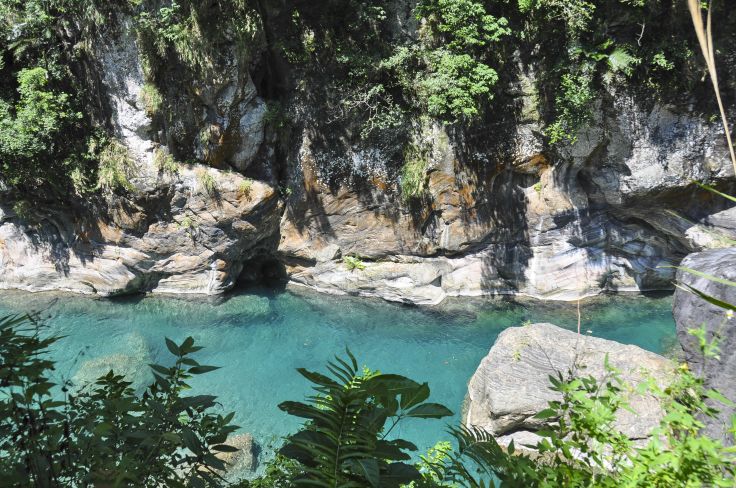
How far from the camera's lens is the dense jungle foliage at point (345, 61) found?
9227 mm

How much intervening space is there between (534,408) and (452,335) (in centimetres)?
376

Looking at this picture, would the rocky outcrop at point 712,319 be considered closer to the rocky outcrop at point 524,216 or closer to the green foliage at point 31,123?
the rocky outcrop at point 524,216

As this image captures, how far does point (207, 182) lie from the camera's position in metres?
11.0

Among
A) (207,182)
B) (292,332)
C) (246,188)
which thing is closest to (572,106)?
(246,188)

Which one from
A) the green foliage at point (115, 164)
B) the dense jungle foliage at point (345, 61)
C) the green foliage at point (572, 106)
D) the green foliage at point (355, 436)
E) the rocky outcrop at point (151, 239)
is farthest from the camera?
the rocky outcrop at point (151, 239)

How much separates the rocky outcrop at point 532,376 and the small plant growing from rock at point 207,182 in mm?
7063

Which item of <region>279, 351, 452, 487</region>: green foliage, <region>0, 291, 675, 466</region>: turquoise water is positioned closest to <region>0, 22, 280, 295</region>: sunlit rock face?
<region>0, 291, 675, 466</region>: turquoise water

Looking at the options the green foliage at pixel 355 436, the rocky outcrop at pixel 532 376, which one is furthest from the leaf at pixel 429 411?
the rocky outcrop at pixel 532 376

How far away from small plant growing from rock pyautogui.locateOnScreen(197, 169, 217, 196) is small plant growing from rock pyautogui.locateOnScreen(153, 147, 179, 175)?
522 mm

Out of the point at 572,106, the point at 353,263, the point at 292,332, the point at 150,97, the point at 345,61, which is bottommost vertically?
the point at 292,332

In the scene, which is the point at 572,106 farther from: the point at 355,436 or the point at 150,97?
the point at 355,436

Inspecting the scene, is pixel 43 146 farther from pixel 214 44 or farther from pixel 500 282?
pixel 500 282

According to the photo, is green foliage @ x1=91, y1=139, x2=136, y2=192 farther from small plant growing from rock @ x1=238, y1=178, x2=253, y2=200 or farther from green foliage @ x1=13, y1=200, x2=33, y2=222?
small plant growing from rock @ x1=238, y1=178, x2=253, y2=200

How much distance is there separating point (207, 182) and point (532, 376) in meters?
8.01
